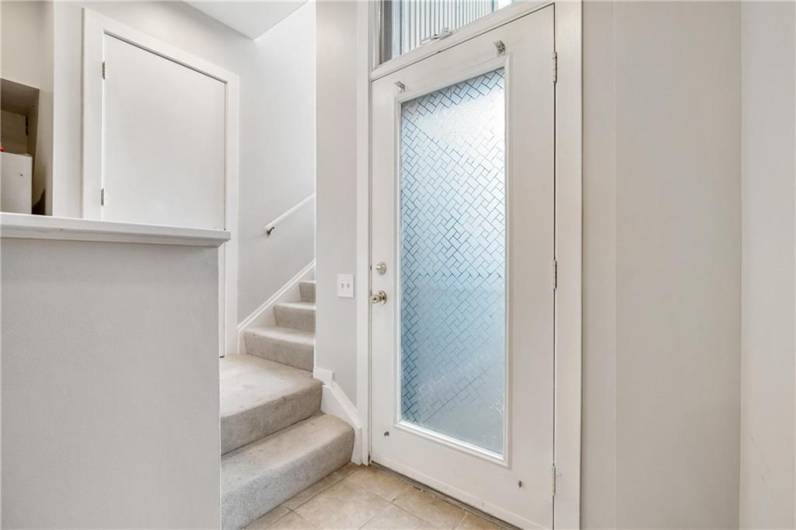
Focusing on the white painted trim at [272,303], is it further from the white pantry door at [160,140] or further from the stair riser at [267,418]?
the stair riser at [267,418]

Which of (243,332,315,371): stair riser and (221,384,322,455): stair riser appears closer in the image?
(221,384,322,455): stair riser

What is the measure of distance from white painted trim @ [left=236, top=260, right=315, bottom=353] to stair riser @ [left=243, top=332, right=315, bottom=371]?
0.07m

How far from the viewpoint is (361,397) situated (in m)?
1.88

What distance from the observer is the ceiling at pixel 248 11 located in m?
2.43

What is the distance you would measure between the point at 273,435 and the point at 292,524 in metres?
0.46

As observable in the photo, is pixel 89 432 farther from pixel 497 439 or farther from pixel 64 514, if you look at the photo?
pixel 497 439

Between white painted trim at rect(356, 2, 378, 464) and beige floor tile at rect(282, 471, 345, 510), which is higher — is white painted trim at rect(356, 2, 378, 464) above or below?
above

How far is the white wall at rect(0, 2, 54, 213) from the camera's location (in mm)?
1871

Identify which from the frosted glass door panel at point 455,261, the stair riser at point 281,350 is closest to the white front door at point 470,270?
the frosted glass door panel at point 455,261

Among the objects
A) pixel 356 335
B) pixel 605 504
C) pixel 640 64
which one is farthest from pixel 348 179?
pixel 605 504

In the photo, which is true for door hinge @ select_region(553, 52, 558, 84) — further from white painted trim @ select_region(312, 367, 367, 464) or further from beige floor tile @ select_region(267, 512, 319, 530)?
beige floor tile @ select_region(267, 512, 319, 530)

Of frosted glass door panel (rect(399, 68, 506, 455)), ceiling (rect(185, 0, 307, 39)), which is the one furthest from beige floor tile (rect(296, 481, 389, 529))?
ceiling (rect(185, 0, 307, 39))

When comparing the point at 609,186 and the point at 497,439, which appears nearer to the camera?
the point at 609,186

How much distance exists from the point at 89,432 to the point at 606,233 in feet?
4.77
